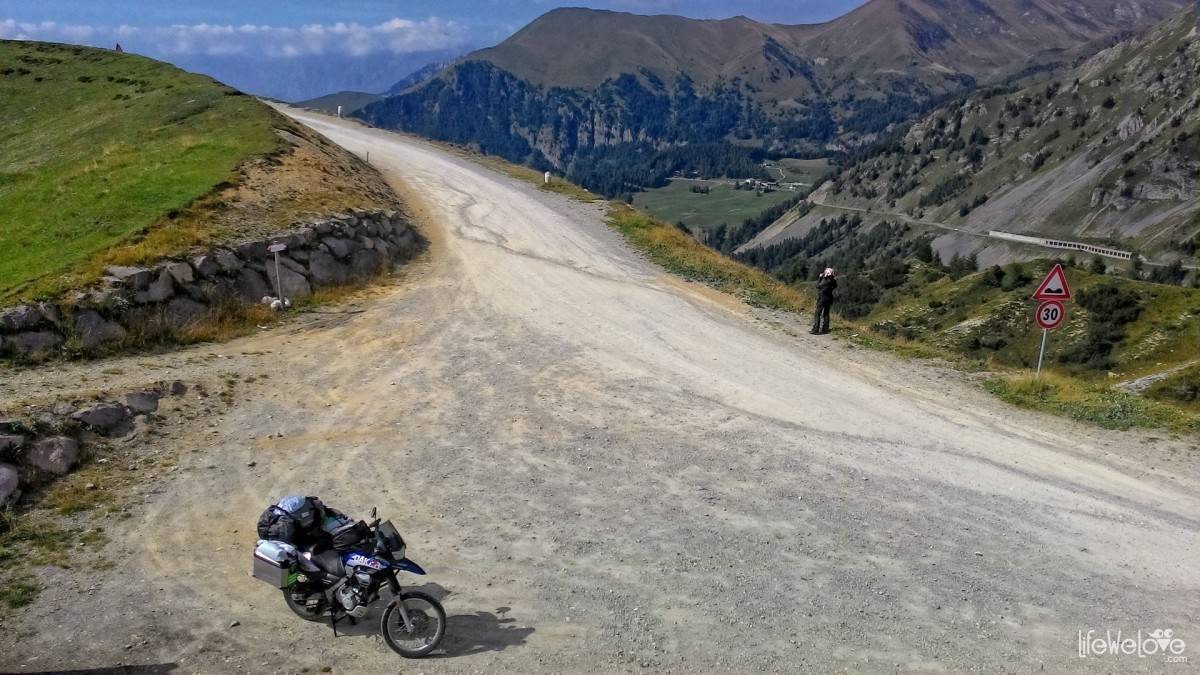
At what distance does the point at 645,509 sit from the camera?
38.2ft

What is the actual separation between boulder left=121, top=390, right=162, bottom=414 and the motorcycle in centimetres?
614

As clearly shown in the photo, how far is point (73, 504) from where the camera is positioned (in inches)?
433

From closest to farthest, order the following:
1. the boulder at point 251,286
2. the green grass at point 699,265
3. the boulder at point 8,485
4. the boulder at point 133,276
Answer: the boulder at point 8,485, the boulder at point 133,276, the boulder at point 251,286, the green grass at point 699,265

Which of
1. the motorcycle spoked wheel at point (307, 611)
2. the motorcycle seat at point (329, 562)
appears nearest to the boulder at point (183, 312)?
the motorcycle spoked wheel at point (307, 611)

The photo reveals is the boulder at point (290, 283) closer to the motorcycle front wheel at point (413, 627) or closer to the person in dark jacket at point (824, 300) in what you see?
the motorcycle front wheel at point (413, 627)

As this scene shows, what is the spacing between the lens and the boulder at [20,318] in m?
14.9

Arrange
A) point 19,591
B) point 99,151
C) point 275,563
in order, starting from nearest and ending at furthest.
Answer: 1. point 275,563
2. point 19,591
3. point 99,151

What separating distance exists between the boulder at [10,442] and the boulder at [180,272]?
7.22 meters

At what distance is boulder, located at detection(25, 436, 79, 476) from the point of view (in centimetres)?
1147

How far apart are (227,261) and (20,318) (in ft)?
16.6

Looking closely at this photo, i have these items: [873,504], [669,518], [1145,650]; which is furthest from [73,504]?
[1145,650]

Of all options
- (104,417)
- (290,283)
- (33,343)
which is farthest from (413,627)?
(290,283)

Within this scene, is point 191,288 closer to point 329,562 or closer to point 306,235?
point 306,235

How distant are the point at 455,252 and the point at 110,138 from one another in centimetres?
1724
